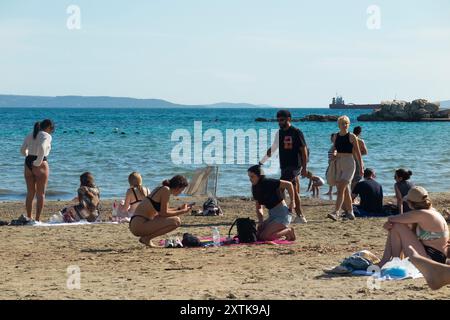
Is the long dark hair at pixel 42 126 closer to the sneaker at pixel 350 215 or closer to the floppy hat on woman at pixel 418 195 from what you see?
the sneaker at pixel 350 215

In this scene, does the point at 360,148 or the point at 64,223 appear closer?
the point at 64,223

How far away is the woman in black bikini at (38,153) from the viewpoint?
1116 centimetres

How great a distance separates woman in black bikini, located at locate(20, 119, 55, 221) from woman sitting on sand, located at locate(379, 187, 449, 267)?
18.4ft

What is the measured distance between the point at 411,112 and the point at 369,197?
221ft

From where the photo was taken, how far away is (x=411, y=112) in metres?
77.3

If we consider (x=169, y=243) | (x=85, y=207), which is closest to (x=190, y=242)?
(x=169, y=243)

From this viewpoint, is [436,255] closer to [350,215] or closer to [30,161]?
[350,215]

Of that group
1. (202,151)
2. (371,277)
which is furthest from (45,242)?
(202,151)

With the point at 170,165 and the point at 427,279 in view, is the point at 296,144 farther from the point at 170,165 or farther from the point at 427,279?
the point at 170,165

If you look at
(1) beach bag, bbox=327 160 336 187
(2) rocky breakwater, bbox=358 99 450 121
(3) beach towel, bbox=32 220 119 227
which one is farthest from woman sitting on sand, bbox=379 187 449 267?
(2) rocky breakwater, bbox=358 99 450 121

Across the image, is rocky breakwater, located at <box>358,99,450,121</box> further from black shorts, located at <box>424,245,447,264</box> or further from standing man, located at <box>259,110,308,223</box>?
black shorts, located at <box>424,245,447,264</box>

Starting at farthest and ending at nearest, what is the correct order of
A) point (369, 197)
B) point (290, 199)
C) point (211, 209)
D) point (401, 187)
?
point (211, 209) < point (369, 197) < point (401, 187) < point (290, 199)

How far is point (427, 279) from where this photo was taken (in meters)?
6.49
